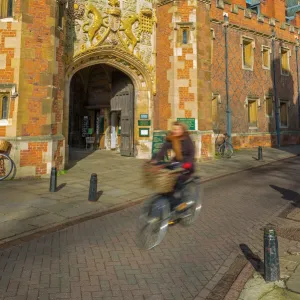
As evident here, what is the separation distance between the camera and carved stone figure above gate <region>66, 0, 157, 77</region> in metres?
11.6

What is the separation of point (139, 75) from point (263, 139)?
11.4 metres

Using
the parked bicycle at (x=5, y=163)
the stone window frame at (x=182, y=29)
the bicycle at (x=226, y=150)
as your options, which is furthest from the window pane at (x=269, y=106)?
the parked bicycle at (x=5, y=163)

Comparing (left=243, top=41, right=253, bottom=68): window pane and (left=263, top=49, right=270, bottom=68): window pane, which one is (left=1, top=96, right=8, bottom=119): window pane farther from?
(left=263, top=49, right=270, bottom=68): window pane

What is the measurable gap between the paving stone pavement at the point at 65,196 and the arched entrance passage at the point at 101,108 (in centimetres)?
465

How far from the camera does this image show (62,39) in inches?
419

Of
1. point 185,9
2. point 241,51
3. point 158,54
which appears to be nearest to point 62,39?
point 158,54

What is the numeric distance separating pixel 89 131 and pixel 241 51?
12.5 metres

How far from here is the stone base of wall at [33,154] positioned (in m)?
8.93

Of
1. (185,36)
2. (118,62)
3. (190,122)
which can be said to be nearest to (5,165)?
(118,62)

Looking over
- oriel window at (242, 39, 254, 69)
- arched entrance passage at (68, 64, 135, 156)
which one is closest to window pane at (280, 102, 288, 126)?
oriel window at (242, 39, 254, 69)

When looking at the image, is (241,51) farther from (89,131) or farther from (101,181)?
(101,181)

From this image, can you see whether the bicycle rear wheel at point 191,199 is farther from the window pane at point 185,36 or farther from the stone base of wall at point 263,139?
the stone base of wall at point 263,139

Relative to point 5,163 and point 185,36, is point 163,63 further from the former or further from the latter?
point 5,163

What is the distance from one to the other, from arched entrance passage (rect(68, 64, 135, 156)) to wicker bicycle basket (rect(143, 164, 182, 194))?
1067cm
